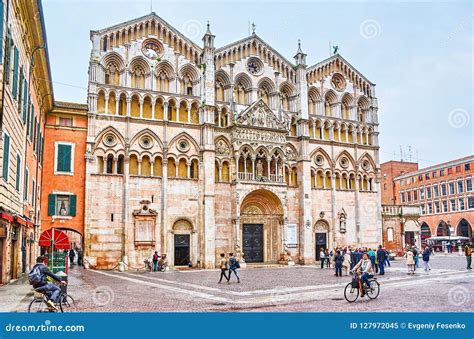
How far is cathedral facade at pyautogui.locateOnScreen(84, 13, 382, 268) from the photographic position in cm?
3734

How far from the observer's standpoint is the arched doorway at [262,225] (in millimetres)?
42406

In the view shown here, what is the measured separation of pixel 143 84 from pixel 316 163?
18633 millimetres

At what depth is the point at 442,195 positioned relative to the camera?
267ft

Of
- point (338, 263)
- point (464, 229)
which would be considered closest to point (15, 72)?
point (338, 263)

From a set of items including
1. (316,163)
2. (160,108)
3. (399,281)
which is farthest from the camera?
(316,163)

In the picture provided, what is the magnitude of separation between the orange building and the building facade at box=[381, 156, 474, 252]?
52.0 m

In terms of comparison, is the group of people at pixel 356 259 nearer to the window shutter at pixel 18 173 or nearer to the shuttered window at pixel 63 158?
the window shutter at pixel 18 173

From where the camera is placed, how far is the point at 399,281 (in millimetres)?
25172

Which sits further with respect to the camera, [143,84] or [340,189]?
[340,189]

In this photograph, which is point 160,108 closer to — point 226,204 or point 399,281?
point 226,204

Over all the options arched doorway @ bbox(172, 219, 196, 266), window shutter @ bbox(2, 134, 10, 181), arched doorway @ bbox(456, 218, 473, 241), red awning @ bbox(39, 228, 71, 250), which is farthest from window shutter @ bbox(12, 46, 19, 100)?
arched doorway @ bbox(456, 218, 473, 241)

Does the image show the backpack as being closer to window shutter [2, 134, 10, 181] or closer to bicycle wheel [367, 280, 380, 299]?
window shutter [2, 134, 10, 181]
